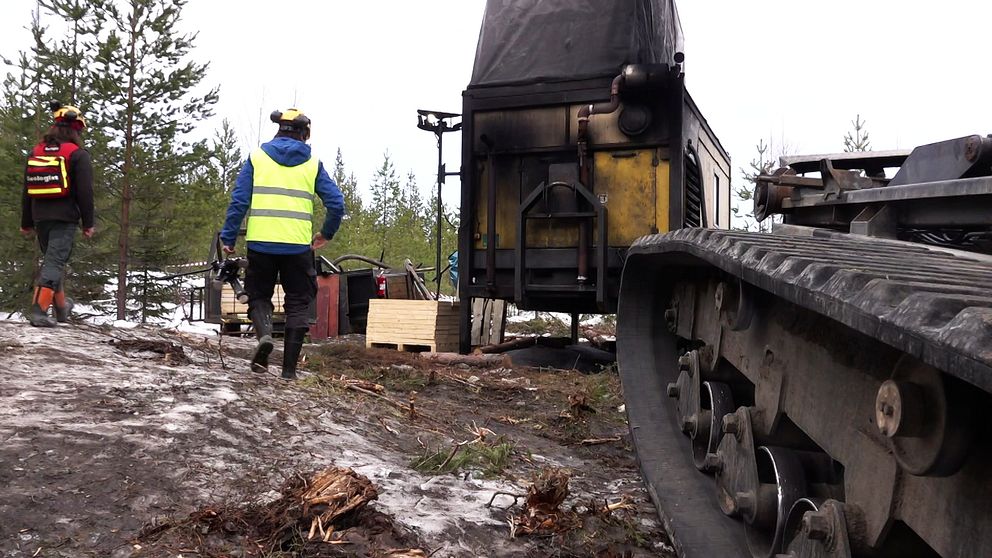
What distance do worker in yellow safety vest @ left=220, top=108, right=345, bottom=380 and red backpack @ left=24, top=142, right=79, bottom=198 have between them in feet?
7.59

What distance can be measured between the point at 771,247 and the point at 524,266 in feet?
18.4

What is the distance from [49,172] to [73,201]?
A: 0.31 metres

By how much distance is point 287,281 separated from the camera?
5.54 m

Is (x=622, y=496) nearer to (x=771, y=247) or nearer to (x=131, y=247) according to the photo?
(x=771, y=247)

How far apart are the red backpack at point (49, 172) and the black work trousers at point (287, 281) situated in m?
2.49

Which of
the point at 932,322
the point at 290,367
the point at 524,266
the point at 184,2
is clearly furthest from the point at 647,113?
the point at 184,2

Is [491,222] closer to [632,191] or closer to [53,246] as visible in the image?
[632,191]

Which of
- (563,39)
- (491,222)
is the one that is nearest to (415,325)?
(491,222)

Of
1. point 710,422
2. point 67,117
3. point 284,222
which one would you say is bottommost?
point 710,422

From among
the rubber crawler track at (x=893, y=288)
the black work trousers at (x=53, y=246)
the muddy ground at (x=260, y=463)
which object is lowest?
the muddy ground at (x=260, y=463)

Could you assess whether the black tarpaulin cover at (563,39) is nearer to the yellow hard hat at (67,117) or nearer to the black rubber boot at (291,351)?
the black rubber boot at (291,351)

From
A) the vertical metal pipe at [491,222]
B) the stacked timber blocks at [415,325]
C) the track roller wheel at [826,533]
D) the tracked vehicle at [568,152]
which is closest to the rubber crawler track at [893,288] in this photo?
the track roller wheel at [826,533]

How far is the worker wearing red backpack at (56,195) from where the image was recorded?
22.1 ft

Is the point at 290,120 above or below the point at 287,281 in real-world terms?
above
